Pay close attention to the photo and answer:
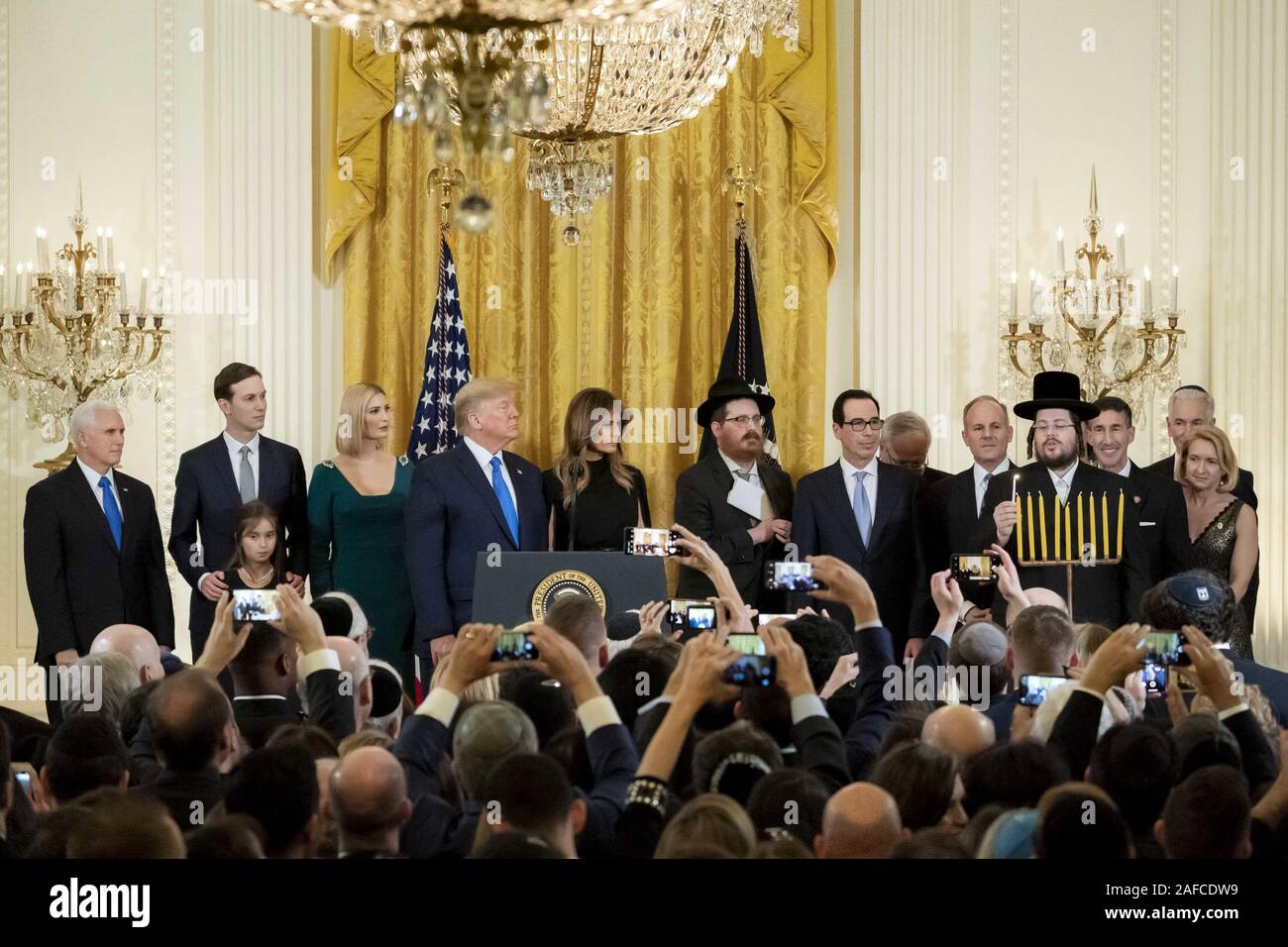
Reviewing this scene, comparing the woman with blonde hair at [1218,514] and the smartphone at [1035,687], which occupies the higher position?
the woman with blonde hair at [1218,514]

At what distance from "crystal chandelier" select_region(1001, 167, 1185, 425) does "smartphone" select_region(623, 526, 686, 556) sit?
308 cm

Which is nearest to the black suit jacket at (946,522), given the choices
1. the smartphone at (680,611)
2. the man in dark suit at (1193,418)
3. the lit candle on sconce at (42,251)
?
the man in dark suit at (1193,418)

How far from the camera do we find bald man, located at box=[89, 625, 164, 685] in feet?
13.6

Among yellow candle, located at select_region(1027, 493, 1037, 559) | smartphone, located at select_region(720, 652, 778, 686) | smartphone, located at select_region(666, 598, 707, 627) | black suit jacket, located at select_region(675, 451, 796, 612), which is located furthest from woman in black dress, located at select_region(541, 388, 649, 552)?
smartphone, located at select_region(720, 652, 778, 686)

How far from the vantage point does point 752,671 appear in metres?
3.25

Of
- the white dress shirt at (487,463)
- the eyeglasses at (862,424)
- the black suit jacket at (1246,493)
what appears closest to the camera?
the white dress shirt at (487,463)

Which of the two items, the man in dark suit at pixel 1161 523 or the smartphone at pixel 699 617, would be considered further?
the man in dark suit at pixel 1161 523

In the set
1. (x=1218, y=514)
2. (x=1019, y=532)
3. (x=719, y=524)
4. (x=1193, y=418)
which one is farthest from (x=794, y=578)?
(x=1193, y=418)

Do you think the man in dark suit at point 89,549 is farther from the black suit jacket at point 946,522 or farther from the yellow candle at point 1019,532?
the yellow candle at point 1019,532

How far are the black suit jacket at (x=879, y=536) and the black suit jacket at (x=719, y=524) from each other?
194mm

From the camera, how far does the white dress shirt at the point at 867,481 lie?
6625mm

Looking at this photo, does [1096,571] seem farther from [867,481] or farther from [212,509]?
[212,509]

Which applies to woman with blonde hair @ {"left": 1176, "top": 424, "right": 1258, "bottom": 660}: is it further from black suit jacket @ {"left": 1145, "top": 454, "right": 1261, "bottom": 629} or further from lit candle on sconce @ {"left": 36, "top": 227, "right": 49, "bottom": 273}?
lit candle on sconce @ {"left": 36, "top": 227, "right": 49, "bottom": 273}

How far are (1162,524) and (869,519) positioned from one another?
1.13m
